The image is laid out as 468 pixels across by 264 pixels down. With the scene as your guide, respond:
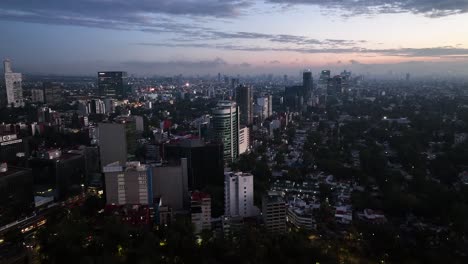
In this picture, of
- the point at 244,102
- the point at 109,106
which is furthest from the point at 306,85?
the point at 109,106

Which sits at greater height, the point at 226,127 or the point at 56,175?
the point at 226,127

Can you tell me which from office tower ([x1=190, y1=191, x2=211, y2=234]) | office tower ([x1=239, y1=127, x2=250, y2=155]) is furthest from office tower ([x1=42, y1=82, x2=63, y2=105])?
office tower ([x1=190, y1=191, x2=211, y2=234])

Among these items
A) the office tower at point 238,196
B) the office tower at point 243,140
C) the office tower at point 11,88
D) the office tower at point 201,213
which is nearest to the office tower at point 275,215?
the office tower at point 238,196

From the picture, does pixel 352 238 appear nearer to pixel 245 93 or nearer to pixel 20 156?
pixel 20 156

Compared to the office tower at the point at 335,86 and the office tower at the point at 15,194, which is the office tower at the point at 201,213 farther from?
the office tower at the point at 335,86

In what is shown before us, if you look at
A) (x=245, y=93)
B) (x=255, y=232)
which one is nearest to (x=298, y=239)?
(x=255, y=232)

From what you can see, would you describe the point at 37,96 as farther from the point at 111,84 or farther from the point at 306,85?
the point at 306,85
